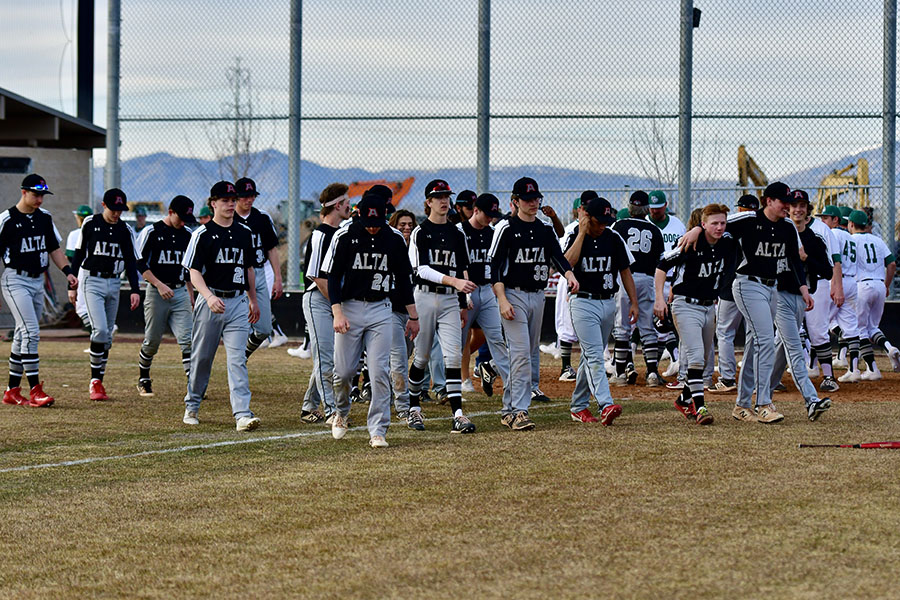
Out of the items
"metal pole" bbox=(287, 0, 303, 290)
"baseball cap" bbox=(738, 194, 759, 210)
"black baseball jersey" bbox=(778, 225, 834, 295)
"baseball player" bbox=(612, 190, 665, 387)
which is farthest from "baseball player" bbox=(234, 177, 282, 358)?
"metal pole" bbox=(287, 0, 303, 290)

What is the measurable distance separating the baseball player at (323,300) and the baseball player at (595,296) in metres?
2.04

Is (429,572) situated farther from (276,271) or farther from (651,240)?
(651,240)

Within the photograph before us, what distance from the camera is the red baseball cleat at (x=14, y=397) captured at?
40.5ft

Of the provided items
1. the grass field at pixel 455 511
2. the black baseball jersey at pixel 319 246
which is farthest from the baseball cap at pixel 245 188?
the grass field at pixel 455 511

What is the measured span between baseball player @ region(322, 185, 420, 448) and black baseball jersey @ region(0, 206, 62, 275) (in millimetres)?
4303

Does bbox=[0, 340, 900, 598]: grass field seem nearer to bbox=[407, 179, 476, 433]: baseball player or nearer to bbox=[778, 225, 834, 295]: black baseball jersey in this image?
bbox=[407, 179, 476, 433]: baseball player

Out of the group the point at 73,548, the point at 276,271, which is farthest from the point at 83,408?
the point at 73,548

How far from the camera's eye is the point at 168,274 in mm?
12852

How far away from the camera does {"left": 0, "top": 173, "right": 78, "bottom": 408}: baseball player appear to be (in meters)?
12.2

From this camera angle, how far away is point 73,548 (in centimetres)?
605

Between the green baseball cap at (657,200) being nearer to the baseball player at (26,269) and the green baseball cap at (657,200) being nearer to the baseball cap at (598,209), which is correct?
the baseball cap at (598,209)

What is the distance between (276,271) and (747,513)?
21.6 ft

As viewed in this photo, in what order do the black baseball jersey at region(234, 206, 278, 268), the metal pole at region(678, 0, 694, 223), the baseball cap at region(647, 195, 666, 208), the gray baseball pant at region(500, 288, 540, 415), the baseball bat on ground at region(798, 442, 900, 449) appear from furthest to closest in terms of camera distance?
the metal pole at region(678, 0, 694, 223), the baseball cap at region(647, 195, 666, 208), the black baseball jersey at region(234, 206, 278, 268), the gray baseball pant at region(500, 288, 540, 415), the baseball bat on ground at region(798, 442, 900, 449)

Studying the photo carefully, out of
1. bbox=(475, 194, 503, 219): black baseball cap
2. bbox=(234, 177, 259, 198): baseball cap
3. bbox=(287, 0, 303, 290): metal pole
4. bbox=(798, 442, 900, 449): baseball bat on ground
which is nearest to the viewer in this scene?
bbox=(798, 442, 900, 449): baseball bat on ground
